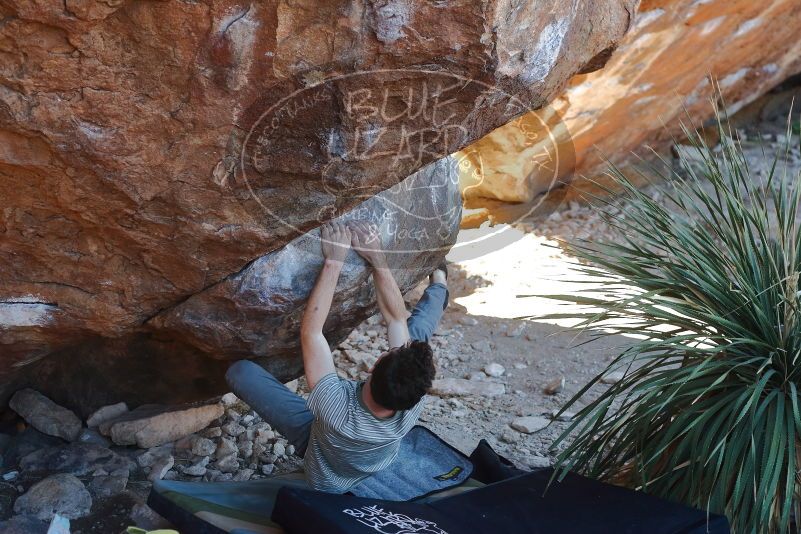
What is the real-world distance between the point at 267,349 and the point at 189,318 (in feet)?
1.28

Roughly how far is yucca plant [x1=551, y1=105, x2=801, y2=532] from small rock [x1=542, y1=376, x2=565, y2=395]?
135 cm

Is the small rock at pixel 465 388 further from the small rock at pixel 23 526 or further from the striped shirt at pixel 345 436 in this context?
the small rock at pixel 23 526

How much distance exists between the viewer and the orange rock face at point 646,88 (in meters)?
5.49

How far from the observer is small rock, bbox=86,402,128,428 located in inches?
152

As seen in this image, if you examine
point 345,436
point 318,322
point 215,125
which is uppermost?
point 215,125

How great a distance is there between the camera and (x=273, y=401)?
130 inches

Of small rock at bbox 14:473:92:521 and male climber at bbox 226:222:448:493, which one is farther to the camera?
small rock at bbox 14:473:92:521

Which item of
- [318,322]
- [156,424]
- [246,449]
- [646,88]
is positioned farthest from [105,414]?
[646,88]

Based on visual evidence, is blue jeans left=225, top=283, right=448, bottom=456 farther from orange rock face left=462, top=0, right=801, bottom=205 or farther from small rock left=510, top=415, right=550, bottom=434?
orange rock face left=462, top=0, right=801, bottom=205

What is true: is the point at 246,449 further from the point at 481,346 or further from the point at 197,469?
the point at 481,346

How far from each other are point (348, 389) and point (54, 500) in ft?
4.20

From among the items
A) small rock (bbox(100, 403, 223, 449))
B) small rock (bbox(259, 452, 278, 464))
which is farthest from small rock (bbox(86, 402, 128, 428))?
small rock (bbox(259, 452, 278, 464))

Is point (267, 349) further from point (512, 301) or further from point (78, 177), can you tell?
point (512, 301)

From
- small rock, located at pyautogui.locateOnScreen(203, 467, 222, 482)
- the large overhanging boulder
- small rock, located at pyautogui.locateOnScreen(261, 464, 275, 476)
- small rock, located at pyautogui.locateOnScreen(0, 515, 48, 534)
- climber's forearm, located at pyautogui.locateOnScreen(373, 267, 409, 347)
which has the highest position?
the large overhanging boulder
